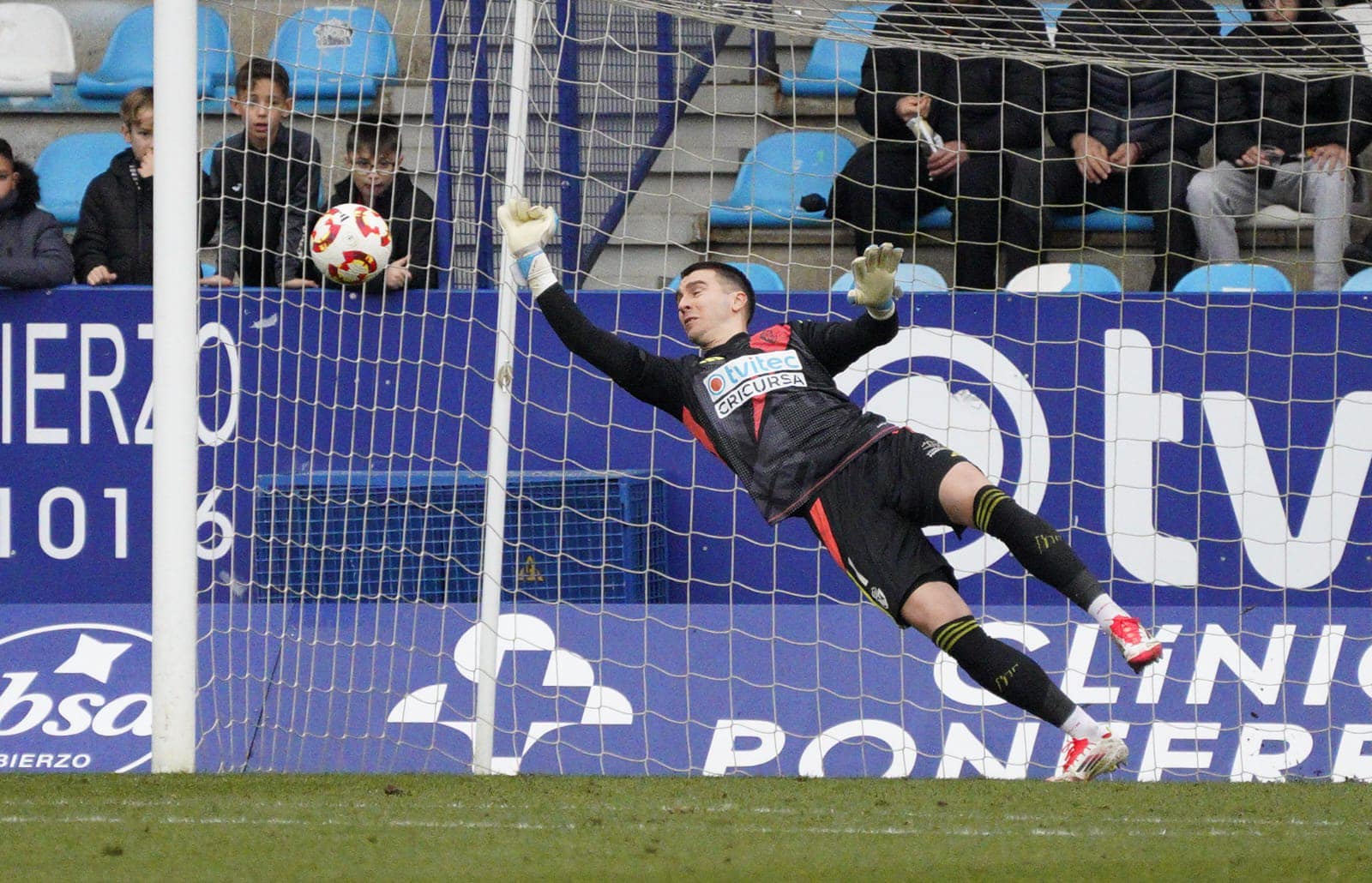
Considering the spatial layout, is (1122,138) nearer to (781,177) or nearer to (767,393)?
(781,177)

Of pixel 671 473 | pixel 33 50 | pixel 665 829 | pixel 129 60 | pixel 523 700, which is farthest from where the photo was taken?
pixel 129 60

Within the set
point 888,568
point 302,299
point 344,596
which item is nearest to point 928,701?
point 888,568

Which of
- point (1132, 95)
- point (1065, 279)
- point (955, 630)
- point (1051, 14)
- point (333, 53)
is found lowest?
point (955, 630)

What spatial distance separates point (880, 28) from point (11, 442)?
12.2 feet

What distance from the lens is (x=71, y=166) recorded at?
8.39 meters

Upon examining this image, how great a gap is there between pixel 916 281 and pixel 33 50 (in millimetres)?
4789

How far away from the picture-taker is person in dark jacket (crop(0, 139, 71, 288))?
6656mm

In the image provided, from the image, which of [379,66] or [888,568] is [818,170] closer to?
[379,66]

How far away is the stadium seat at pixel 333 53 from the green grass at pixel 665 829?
12.7 ft

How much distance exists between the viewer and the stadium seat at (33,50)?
870 cm

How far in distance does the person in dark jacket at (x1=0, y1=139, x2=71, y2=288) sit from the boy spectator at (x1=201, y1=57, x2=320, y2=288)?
1.90 feet

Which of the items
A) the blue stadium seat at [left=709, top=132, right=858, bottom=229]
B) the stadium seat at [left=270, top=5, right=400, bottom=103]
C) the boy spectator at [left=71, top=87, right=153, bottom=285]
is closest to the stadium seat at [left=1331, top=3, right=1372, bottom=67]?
the blue stadium seat at [left=709, top=132, right=858, bottom=229]

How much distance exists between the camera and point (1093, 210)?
24.7 ft

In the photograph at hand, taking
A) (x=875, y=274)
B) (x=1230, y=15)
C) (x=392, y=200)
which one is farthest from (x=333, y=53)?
(x=875, y=274)
